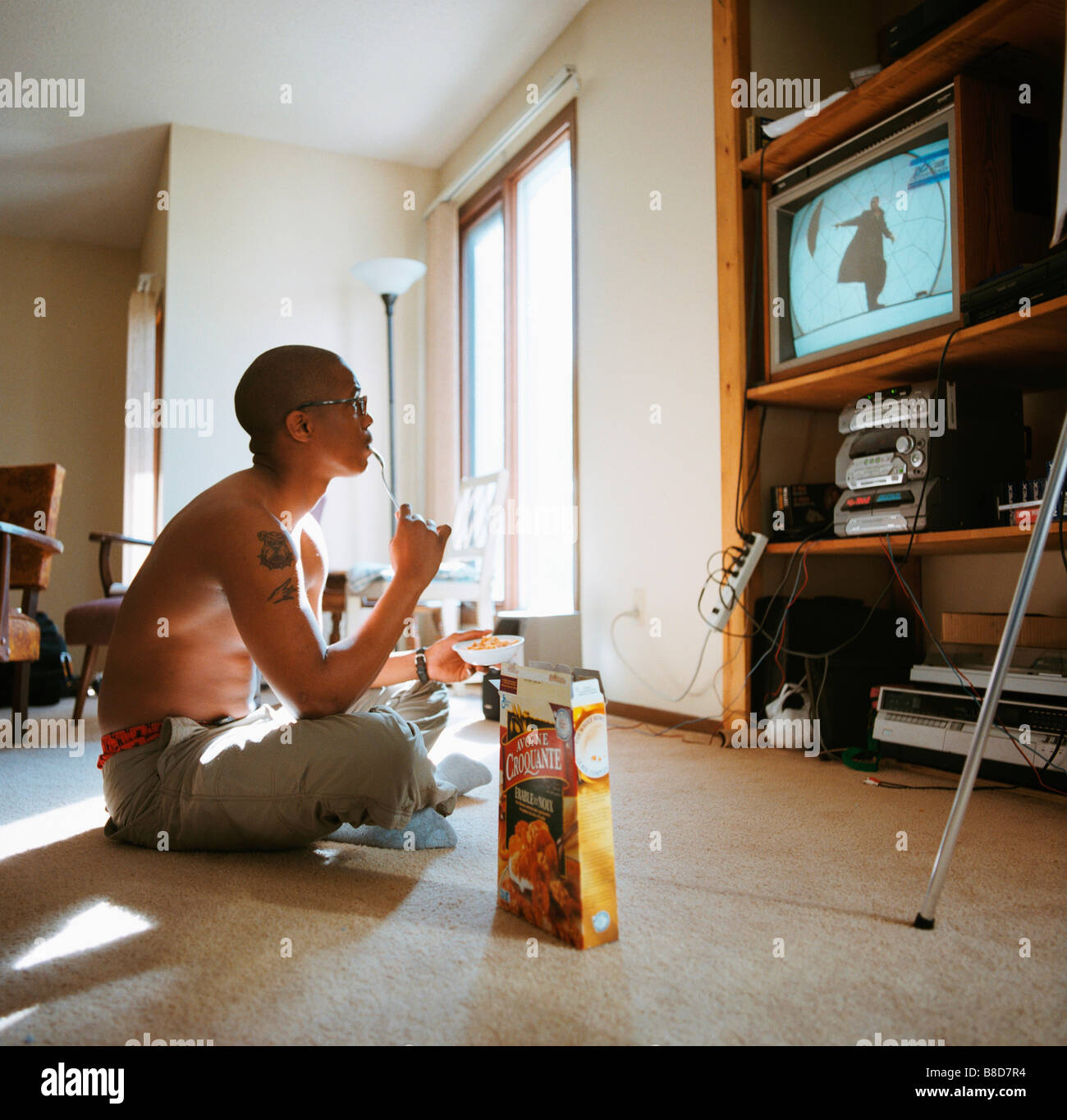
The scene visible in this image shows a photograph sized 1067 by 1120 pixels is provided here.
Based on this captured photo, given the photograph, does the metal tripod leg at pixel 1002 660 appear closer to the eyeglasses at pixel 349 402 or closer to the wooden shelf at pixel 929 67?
the eyeglasses at pixel 349 402

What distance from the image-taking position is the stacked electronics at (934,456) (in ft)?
5.89

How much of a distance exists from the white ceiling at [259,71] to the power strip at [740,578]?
234 cm

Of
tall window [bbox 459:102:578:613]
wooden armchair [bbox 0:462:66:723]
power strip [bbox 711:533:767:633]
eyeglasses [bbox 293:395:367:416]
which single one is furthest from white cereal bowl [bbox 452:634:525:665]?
tall window [bbox 459:102:578:613]

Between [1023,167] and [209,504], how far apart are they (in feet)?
5.80

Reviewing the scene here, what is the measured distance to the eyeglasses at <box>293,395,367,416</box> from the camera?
1381 mm

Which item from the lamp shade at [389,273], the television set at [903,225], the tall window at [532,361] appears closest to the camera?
the television set at [903,225]

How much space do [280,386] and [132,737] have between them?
599mm

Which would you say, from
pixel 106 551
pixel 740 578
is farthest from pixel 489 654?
pixel 106 551

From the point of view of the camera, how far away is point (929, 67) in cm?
174

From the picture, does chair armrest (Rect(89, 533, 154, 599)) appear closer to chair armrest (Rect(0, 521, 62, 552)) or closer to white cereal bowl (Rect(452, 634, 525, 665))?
chair armrest (Rect(0, 521, 62, 552))

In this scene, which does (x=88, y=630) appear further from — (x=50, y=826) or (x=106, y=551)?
(x=50, y=826)

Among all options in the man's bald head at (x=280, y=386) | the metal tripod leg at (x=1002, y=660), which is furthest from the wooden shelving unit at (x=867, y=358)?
the man's bald head at (x=280, y=386)
